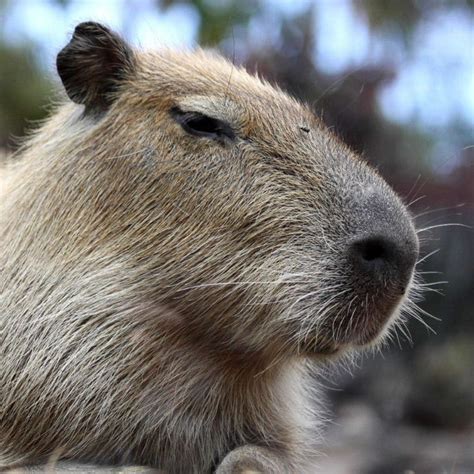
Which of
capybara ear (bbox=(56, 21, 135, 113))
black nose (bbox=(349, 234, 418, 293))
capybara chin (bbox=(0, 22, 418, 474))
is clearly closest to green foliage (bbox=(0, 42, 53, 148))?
capybara ear (bbox=(56, 21, 135, 113))

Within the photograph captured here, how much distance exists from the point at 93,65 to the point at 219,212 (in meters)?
0.96

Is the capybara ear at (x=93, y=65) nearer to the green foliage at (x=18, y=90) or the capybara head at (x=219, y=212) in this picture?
the capybara head at (x=219, y=212)

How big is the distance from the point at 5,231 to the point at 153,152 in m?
0.82

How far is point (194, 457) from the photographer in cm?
381

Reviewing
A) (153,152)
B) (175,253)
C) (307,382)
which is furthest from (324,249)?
(307,382)

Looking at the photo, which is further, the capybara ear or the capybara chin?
the capybara ear

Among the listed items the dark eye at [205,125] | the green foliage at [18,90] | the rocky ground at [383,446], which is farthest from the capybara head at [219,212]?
the green foliage at [18,90]

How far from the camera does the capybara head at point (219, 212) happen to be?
3.60 meters

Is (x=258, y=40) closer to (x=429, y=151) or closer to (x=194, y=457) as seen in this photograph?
(x=429, y=151)

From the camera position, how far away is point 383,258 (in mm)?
3531

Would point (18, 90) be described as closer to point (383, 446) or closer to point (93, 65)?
point (383, 446)

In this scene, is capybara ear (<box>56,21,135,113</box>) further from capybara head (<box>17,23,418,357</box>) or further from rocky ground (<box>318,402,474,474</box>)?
rocky ground (<box>318,402,474,474</box>)

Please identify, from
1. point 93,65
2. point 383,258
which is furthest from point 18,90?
point 383,258

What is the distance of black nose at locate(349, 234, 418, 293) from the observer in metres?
3.52
